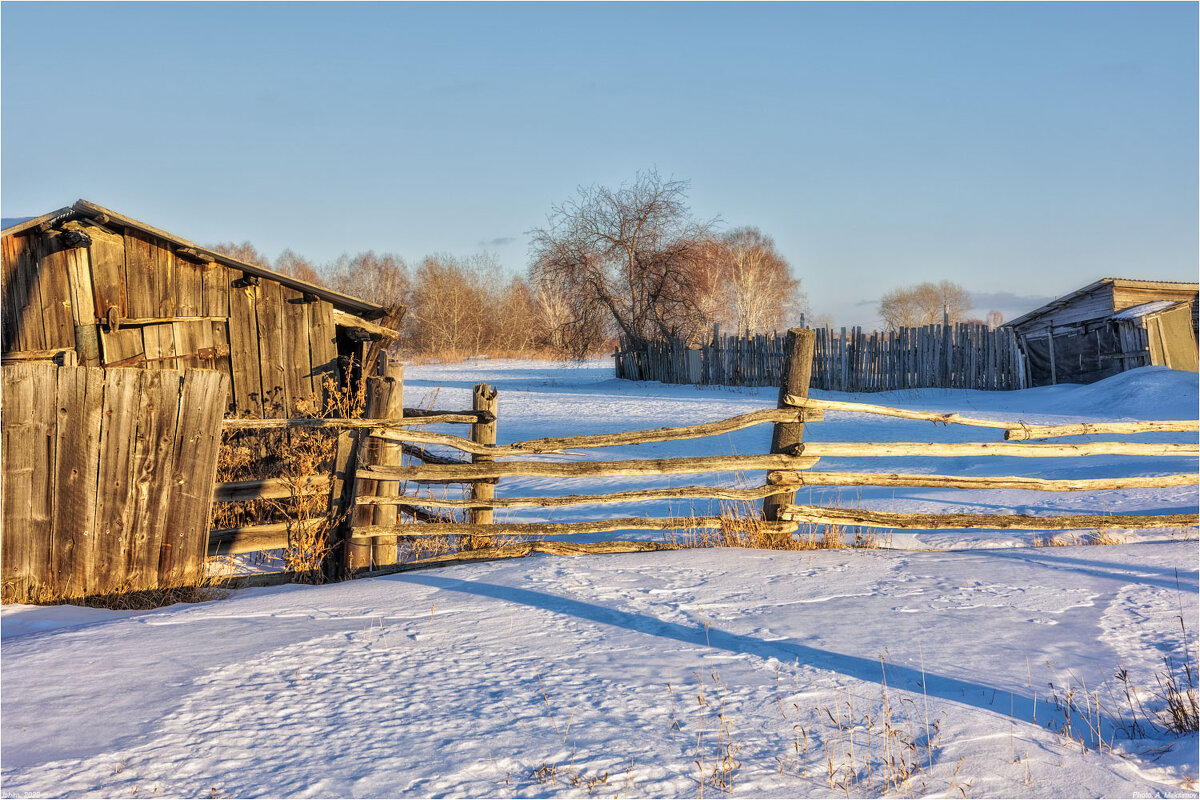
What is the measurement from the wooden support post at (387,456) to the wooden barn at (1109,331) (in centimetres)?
1942

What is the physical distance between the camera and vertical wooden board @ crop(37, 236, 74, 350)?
33.9 feet

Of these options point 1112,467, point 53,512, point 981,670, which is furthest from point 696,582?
point 1112,467

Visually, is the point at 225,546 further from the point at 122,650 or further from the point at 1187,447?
the point at 1187,447

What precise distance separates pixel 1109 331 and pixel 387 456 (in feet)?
67.5

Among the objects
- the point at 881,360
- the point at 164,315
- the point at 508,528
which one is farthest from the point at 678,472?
the point at 881,360

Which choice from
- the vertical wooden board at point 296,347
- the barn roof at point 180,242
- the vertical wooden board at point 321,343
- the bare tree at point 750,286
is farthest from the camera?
the bare tree at point 750,286

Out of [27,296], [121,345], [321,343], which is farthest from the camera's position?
[321,343]

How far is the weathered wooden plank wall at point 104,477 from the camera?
14.9ft

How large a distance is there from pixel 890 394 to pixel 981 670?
19438 mm

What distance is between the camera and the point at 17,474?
454cm

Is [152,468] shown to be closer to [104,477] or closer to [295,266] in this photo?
[104,477]

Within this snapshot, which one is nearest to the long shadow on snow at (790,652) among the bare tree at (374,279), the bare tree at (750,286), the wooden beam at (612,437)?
the wooden beam at (612,437)

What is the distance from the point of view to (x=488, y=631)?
13.0 ft

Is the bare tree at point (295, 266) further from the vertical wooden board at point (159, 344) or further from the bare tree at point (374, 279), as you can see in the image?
the vertical wooden board at point (159, 344)
